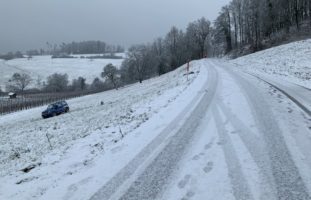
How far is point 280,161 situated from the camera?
806 centimetres

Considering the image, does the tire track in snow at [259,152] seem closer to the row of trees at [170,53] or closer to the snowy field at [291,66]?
the snowy field at [291,66]

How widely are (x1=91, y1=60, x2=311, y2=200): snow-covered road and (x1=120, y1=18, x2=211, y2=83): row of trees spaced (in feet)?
288

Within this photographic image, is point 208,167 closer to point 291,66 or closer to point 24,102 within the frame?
point 291,66

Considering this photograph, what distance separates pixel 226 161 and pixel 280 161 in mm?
1318

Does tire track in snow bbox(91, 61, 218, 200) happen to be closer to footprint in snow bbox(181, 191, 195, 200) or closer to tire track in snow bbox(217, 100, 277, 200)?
footprint in snow bbox(181, 191, 195, 200)

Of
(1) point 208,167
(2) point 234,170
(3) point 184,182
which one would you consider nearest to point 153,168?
(3) point 184,182

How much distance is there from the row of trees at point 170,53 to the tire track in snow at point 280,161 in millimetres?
87649

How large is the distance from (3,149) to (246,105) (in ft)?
50.3

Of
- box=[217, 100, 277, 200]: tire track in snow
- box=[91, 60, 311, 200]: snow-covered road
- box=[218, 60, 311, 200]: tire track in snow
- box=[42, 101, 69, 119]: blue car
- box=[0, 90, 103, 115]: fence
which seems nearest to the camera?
box=[218, 60, 311, 200]: tire track in snow

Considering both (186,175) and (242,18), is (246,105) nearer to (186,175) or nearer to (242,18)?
(186,175)

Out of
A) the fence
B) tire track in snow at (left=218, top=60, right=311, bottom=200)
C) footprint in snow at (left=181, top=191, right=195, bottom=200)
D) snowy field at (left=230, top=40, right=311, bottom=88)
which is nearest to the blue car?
snowy field at (left=230, top=40, right=311, bottom=88)

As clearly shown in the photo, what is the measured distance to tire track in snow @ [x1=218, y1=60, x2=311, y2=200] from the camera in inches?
254

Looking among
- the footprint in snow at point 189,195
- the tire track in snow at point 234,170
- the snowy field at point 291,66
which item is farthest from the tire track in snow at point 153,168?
the snowy field at point 291,66

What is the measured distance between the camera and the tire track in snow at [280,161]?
21.2 ft
